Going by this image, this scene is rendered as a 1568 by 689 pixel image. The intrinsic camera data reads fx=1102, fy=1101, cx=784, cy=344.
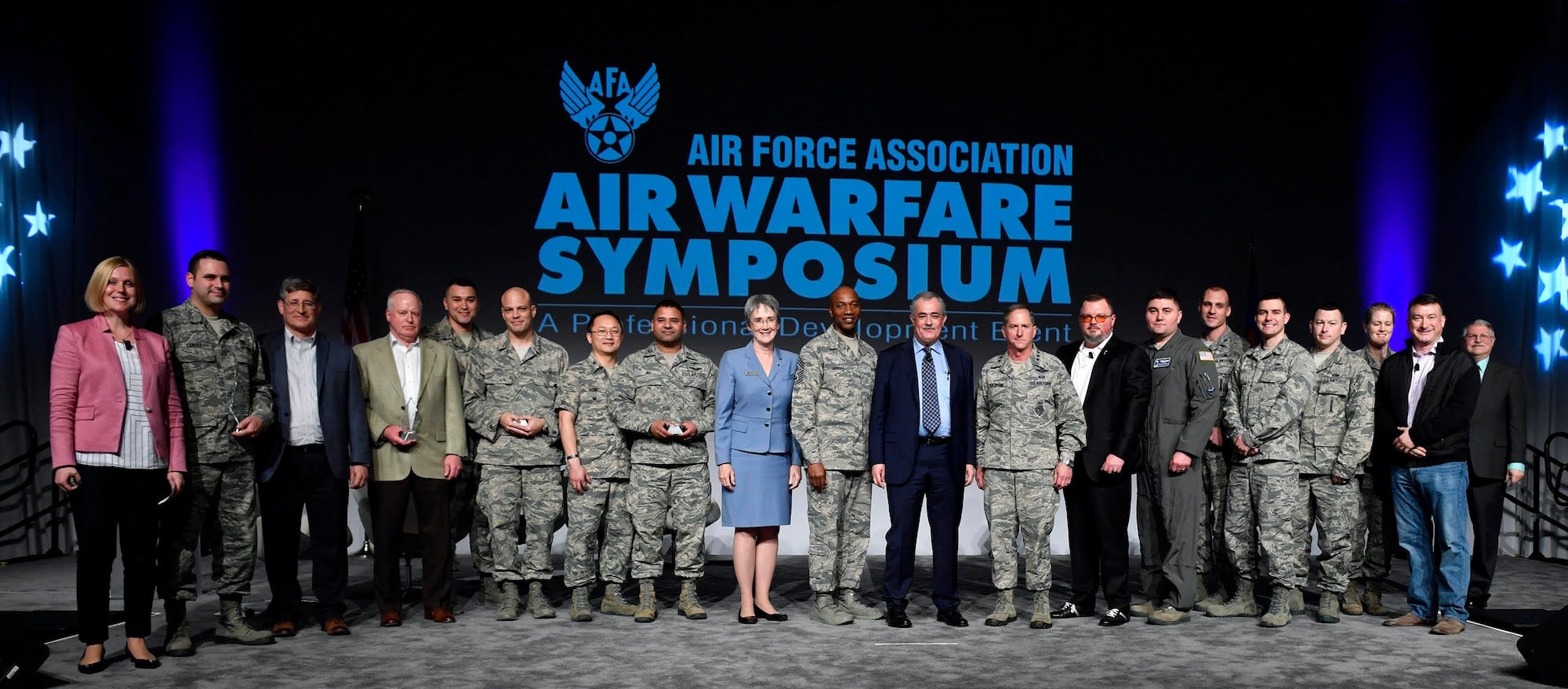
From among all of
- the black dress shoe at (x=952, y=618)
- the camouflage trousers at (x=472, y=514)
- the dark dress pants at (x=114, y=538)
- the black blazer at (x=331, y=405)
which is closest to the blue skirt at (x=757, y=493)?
the black dress shoe at (x=952, y=618)

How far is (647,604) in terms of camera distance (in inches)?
188

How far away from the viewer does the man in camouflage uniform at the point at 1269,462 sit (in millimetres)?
4762

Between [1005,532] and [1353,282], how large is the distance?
14.5 ft

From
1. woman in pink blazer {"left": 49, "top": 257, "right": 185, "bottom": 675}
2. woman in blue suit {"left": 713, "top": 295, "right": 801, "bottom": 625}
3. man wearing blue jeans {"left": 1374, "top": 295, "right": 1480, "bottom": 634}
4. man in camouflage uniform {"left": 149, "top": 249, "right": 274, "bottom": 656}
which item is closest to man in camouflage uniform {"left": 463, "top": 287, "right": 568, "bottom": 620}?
woman in blue suit {"left": 713, "top": 295, "right": 801, "bottom": 625}

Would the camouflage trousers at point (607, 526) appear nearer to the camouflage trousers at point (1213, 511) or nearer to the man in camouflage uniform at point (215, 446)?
the man in camouflage uniform at point (215, 446)

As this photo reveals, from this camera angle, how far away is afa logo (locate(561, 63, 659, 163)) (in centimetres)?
710

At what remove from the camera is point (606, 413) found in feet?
16.2

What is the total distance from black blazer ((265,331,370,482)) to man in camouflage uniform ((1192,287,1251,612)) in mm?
3697

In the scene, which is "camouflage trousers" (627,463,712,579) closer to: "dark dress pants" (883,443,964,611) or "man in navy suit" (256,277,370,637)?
"dark dress pants" (883,443,964,611)

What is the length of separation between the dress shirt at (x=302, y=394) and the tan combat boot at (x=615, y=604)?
1.41 m

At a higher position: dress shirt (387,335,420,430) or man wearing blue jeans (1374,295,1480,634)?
dress shirt (387,335,420,430)

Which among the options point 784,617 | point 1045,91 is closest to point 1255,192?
point 1045,91

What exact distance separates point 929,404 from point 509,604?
2.02m

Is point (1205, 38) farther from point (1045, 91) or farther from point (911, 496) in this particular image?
point (911, 496)
